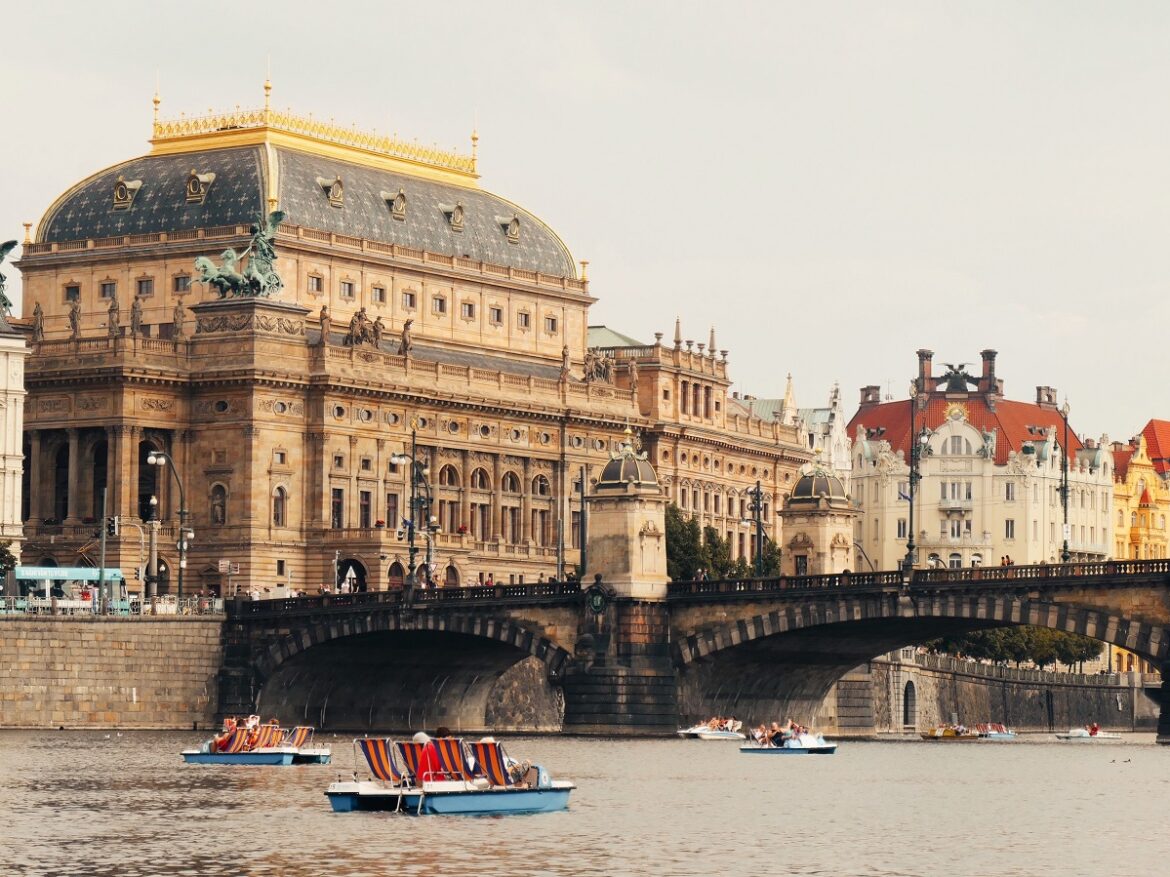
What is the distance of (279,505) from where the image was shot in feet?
588

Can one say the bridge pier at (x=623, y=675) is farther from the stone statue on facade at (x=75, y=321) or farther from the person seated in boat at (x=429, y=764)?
the person seated in boat at (x=429, y=764)

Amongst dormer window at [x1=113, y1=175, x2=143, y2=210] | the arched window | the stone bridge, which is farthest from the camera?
dormer window at [x1=113, y1=175, x2=143, y2=210]

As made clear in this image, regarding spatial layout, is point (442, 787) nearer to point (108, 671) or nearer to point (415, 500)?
point (108, 671)

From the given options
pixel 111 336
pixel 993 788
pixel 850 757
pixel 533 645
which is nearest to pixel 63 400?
pixel 111 336

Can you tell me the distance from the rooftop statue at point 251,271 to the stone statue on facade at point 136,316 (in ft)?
15.9

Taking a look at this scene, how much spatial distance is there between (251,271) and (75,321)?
34.2ft

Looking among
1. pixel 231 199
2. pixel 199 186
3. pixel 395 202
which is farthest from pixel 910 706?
pixel 199 186

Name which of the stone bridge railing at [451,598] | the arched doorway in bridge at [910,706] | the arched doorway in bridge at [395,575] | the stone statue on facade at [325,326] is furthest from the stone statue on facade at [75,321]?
the arched doorway in bridge at [910,706]

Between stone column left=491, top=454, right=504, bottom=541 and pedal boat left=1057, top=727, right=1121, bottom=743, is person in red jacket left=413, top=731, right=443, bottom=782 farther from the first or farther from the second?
stone column left=491, top=454, right=504, bottom=541

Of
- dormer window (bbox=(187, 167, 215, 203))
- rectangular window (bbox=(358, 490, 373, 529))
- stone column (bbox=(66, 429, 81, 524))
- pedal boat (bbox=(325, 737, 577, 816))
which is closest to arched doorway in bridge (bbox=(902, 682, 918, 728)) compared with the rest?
rectangular window (bbox=(358, 490, 373, 529))

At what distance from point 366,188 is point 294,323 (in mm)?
16840

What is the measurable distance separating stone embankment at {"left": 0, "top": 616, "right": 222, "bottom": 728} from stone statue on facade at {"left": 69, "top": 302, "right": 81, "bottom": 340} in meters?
31.8

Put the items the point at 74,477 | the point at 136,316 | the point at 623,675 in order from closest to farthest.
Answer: the point at 623,675
the point at 74,477
the point at 136,316

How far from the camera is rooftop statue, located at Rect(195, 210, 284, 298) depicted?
590ft
